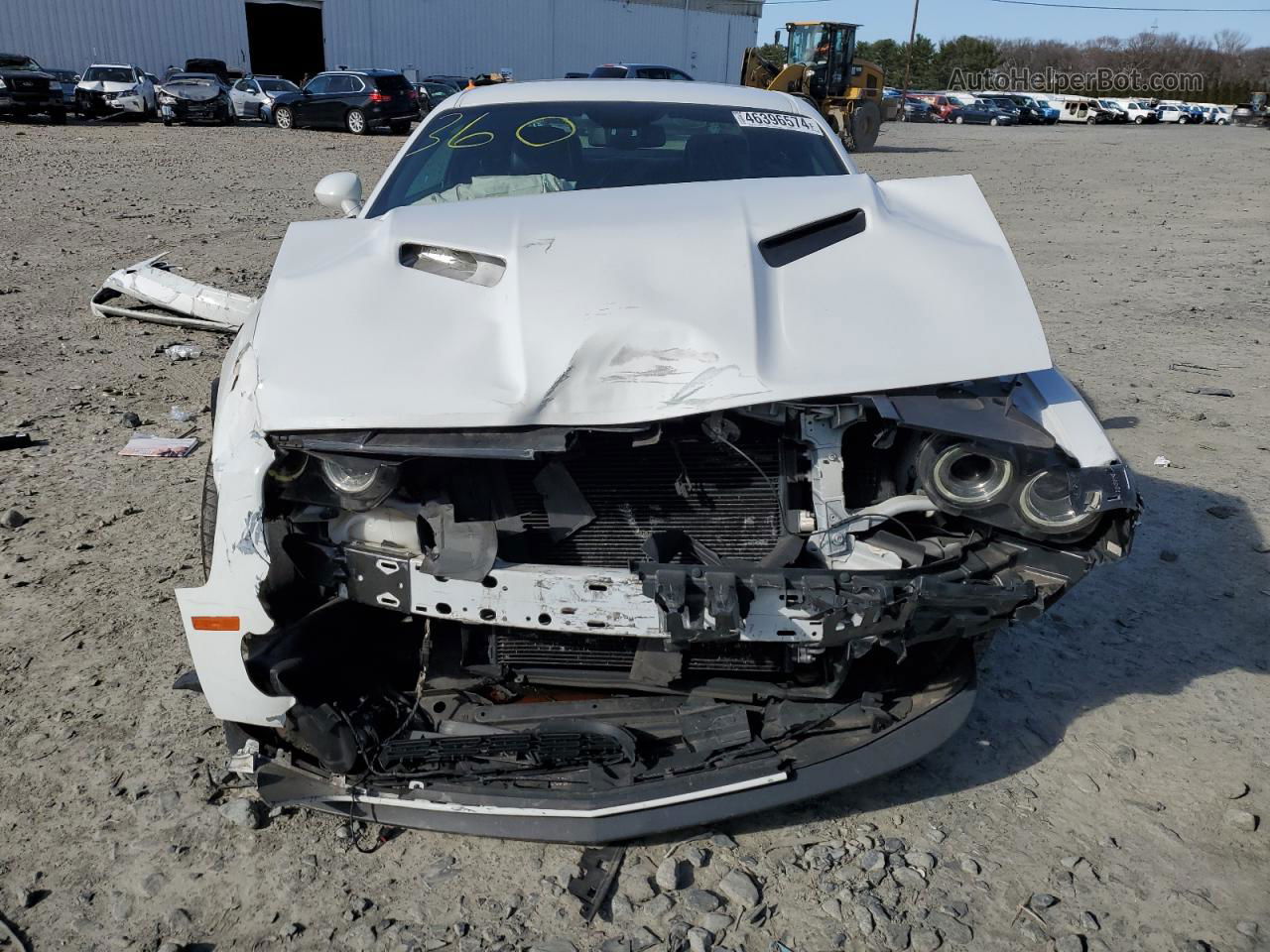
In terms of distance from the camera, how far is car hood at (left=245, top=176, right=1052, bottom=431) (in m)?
2.15

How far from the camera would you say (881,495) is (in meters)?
2.44

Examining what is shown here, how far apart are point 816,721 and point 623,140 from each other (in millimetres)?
2373

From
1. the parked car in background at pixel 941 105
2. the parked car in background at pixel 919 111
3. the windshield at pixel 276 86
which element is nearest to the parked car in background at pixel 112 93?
the windshield at pixel 276 86

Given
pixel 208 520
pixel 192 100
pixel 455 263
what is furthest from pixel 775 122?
pixel 192 100

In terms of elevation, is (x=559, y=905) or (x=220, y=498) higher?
(x=220, y=498)

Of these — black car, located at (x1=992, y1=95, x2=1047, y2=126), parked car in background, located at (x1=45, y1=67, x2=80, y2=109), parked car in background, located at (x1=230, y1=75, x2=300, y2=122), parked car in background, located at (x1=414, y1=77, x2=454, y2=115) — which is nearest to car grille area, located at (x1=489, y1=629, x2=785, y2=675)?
parked car in background, located at (x1=414, y1=77, x2=454, y2=115)

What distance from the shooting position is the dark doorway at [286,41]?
35.6m

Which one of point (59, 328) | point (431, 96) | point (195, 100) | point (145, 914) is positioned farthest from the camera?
point (431, 96)

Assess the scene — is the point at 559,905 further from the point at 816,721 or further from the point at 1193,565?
the point at 1193,565

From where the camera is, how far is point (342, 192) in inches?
145

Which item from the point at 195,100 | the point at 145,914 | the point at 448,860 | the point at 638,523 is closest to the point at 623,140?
the point at 638,523

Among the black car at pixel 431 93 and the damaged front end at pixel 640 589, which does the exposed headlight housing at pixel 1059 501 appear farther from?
the black car at pixel 431 93

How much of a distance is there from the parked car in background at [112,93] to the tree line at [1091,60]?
40570mm

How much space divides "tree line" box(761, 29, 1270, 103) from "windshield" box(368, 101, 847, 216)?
5708 cm
